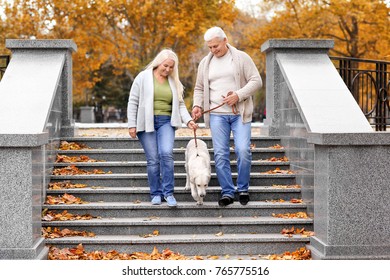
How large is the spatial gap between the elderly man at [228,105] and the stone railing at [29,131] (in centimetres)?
210

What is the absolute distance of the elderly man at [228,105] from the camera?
775 cm

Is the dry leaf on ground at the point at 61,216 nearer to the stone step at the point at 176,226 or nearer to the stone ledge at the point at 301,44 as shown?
the stone step at the point at 176,226

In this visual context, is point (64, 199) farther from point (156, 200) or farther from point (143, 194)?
point (156, 200)

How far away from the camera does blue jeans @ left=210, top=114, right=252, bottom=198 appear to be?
7754mm

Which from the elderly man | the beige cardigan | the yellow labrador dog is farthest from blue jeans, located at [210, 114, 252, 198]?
the yellow labrador dog

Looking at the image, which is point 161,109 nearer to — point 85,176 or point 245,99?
point 245,99

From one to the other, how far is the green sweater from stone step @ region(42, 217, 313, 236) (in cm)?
141

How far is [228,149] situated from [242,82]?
2.95 feet

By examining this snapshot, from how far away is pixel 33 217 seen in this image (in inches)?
263

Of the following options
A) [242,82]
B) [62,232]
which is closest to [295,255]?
[242,82]

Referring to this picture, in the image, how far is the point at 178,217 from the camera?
25.5 feet

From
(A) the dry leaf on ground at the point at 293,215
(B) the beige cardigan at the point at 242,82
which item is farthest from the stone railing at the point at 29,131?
(A) the dry leaf on ground at the point at 293,215

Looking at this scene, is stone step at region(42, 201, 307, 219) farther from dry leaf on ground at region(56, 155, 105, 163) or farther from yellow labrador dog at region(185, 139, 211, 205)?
dry leaf on ground at region(56, 155, 105, 163)

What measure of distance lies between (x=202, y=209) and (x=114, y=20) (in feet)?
64.3
